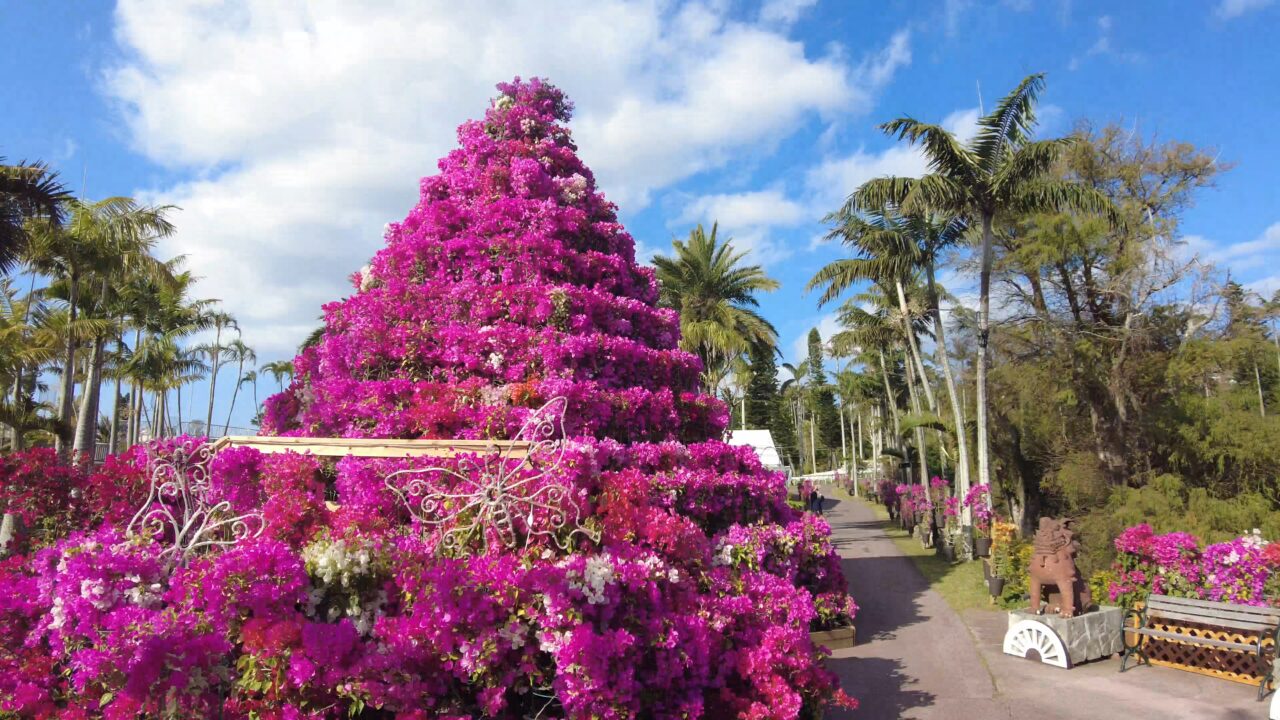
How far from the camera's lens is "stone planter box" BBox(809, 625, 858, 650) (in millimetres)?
10094

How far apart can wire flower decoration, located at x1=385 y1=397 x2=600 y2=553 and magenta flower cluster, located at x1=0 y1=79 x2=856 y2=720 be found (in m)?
0.05

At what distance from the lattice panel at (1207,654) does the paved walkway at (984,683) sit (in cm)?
17

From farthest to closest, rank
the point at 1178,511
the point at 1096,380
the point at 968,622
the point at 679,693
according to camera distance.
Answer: the point at 1096,380 → the point at 1178,511 → the point at 968,622 → the point at 679,693

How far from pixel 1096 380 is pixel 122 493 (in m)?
20.0

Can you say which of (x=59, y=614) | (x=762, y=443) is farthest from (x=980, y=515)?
(x=762, y=443)

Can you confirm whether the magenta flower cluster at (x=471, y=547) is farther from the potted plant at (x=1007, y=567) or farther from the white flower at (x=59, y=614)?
the potted plant at (x=1007, y=567)

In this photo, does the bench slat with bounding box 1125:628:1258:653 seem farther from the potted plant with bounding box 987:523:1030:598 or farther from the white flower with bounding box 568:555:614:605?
the white flower with bounding box 568:555:614:605

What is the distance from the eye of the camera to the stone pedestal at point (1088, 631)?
859 cm

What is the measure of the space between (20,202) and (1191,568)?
743 inches

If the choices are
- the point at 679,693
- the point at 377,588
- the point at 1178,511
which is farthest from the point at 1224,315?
the point at 377,588

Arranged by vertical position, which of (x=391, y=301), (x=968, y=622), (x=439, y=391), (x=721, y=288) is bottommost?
(x=968, y=622)

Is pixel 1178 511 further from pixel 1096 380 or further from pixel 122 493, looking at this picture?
pixel 122 493

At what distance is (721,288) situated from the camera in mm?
22094

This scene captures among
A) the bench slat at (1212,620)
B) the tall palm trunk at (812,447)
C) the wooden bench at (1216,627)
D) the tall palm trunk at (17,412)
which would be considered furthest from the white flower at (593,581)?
the tall palm trunk at (812,447)
